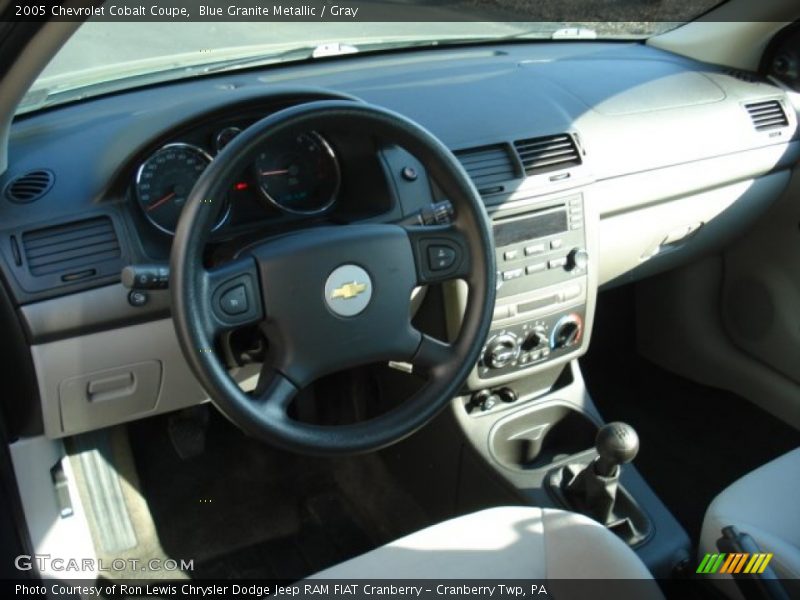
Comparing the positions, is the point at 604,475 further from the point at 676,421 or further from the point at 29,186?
the point at 29,186

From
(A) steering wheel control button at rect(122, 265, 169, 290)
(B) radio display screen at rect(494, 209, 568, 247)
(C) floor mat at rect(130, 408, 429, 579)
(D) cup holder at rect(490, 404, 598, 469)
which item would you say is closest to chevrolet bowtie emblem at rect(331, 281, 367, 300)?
(A) steering wheel control button at rect(122, 265, 169, 290)

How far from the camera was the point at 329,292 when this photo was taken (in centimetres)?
159

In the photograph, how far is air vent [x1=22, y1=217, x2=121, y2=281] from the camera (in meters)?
1.71

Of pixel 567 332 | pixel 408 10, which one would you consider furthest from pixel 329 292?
pixel 408 10

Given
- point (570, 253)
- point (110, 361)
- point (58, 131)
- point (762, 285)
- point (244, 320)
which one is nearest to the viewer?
point (244, 320)

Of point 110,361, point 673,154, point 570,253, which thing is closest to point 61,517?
point 110,361

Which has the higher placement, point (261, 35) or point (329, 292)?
point (261, 35)

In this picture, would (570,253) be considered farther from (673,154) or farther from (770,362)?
(770,362)

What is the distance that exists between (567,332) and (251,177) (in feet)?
3.04

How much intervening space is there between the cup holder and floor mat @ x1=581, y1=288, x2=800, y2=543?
0.50 metres

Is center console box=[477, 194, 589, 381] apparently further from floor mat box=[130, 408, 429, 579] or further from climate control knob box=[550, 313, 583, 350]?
floor mat box=[130, 408, 429, 579]

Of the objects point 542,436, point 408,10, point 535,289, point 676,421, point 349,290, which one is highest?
point 408,10

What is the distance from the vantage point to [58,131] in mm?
1955

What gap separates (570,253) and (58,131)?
Result: 4.00 feet
